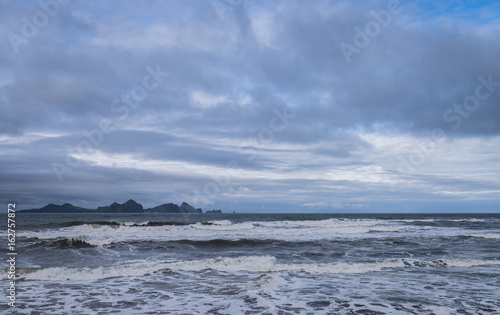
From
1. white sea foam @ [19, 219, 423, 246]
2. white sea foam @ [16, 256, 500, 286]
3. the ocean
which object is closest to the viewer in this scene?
the ocean

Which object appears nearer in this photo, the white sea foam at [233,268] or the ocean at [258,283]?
the ocean at [258,283]

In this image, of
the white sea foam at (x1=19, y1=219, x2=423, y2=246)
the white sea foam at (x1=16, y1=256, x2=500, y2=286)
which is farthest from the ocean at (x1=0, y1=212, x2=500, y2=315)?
the white sea foam at (x1=19, y1=219, x2=423, y2=246)

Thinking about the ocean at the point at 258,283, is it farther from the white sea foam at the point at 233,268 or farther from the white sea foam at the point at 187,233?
the white sea foam at the point at 187,233

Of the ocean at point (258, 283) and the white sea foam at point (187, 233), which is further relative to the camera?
the white sea foam at point (187, 233)

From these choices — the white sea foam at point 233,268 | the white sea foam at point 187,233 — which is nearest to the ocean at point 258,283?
the white sea foam at point 233,268

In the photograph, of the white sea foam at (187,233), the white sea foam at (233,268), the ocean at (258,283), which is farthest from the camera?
the white sea foam at (187,233)

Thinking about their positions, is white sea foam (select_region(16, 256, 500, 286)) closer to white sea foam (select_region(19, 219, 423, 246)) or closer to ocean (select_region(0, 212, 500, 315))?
ocean (select_region(0, 212, 500, 315))

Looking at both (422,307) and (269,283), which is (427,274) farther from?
(269,283)

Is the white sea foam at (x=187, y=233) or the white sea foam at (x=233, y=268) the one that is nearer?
the white sea foam at (x=233, y=268)

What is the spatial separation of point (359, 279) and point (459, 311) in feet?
14.2

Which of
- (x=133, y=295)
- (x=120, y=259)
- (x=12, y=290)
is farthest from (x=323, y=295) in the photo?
(x=120, y=259)

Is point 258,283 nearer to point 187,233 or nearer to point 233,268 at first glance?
point 233,268

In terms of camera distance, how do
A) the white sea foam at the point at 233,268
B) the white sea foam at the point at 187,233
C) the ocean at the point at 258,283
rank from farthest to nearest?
the white sea foam at the point at 187,233
the white sea foam at the point at 233,268
the ocean at the point at 258,283

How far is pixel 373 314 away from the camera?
876cm
